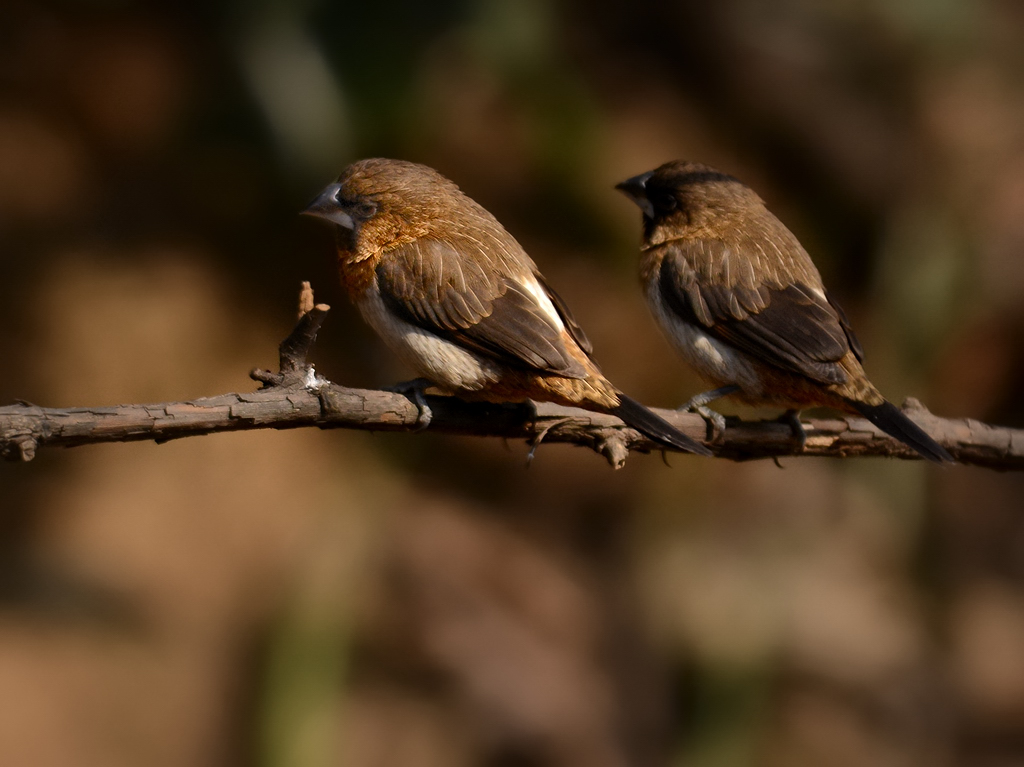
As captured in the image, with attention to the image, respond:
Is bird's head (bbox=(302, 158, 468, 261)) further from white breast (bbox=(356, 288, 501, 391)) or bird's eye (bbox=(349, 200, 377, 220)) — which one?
white breast (bbox=(356, 288, 501, 391))

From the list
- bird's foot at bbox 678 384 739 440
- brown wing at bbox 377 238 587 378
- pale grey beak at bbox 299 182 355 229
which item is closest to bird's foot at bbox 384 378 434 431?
brown wing at bbox 377 238 587 378

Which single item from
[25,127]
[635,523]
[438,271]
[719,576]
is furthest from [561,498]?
[438,271]

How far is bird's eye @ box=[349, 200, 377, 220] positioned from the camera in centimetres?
325

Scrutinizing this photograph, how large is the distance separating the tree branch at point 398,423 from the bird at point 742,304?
0.10 m

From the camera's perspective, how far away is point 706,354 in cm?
361

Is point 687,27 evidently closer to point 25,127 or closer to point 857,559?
point 857,559

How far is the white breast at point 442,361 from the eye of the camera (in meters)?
3.02

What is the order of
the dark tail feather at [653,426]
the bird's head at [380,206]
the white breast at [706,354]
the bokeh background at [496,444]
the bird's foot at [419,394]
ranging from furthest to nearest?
the bokeh background at [496,444], the white breast at [706,354], the bird's head at [380,206], the bird's foot at [419,394], the dark tail feather at [653,426]

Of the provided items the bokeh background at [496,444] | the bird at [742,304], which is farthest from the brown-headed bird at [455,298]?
the bokeh background at [496,444]

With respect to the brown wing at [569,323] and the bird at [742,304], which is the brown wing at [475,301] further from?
the bird at [742,304]

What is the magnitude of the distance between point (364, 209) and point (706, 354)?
1.20 metres

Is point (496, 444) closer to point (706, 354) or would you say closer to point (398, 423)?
point (706, 354)

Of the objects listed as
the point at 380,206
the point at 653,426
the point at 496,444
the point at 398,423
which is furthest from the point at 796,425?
the point at 496,444

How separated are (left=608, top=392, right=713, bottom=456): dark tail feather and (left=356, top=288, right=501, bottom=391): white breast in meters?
0.36
